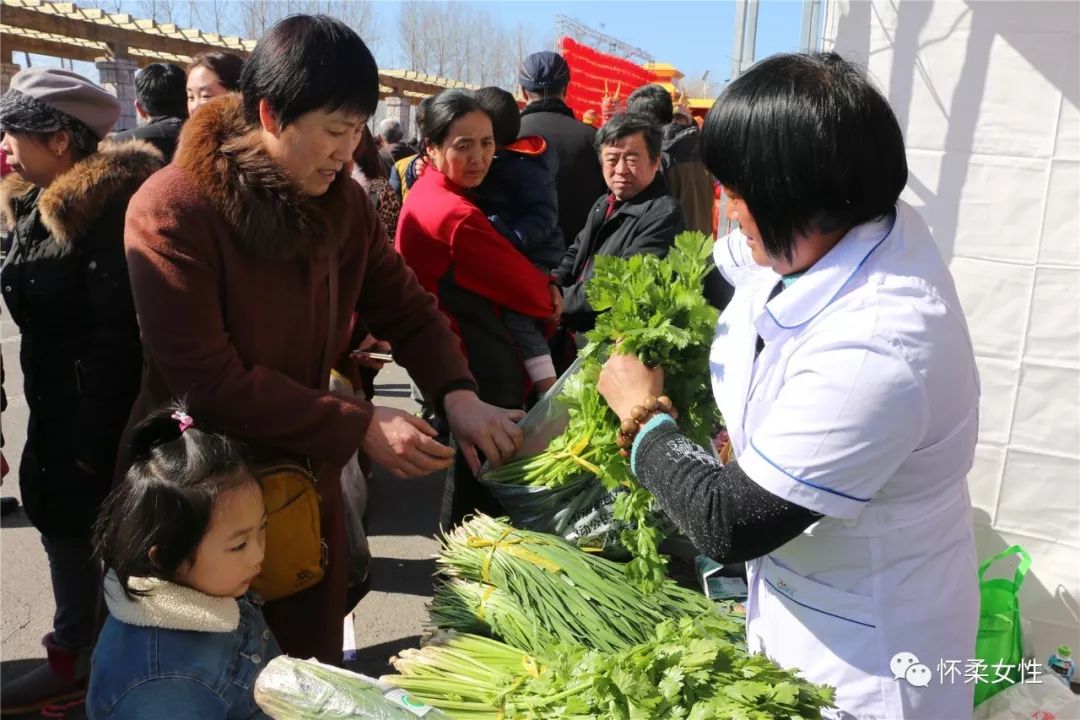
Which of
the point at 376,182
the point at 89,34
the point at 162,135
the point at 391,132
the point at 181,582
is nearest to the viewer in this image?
the point at 181,582

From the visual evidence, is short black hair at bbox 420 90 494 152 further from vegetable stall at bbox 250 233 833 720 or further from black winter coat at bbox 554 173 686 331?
vegetable stall at bbox 250 233 833 720

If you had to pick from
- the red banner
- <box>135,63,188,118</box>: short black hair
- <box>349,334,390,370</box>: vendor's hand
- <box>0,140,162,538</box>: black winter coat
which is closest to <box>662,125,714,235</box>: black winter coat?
<box>349,334,390,370</box>: vendor's hand

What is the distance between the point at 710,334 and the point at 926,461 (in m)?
0.58

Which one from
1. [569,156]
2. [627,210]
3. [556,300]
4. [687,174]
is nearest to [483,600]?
[556,300]

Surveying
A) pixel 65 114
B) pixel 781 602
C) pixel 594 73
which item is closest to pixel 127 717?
pixel 781 602

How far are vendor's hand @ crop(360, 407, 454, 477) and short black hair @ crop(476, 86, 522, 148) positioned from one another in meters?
2.04

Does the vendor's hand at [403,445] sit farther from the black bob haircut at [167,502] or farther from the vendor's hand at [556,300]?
the vendor's hand at [556,300]

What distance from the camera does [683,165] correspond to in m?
5.57

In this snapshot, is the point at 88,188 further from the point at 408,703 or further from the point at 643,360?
the point at 408,703

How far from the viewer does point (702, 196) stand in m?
5.70

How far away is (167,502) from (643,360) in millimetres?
961

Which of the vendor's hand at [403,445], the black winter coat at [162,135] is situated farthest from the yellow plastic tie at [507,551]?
the black winter coat at [162,135]

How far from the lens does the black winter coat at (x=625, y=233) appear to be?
3770 mm

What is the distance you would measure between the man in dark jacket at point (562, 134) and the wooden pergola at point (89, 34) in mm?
4238
